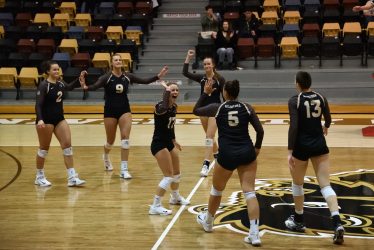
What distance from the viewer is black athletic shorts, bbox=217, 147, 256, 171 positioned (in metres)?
7.25

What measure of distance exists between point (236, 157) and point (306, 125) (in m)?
0.96

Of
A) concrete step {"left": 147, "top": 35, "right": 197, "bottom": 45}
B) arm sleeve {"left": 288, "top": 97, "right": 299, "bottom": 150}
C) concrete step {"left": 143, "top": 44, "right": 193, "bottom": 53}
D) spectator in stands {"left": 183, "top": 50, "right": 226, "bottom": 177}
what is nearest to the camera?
arm sleeve {"left": 288, "top": 97, "right": 299, "bottom": 150}

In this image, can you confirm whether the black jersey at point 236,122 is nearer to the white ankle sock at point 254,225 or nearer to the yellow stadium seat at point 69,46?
the white ankle sock at point 254,225

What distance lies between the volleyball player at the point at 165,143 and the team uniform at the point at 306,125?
181 cm

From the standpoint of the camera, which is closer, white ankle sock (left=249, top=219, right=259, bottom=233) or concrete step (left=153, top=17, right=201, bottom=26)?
white ankle sock (left=249, top=219, right=259, bottom=233)

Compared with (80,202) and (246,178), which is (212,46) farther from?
(246,178)

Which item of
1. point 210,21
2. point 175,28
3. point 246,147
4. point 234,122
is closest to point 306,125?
point 246,147

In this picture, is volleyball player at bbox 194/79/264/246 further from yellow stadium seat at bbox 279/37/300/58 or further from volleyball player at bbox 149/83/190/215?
yellow stadium seat at bbox 279/37/300/58

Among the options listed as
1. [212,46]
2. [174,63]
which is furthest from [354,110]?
[174,63]

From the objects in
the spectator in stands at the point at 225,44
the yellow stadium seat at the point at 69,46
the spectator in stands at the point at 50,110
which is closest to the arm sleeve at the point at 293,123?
Result: the spectator in stands at the point at 50,110

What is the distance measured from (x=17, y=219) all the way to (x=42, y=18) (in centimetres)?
1656

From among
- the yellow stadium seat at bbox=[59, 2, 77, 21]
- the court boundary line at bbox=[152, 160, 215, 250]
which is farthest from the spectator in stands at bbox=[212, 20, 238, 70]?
the court boundary line at bbox=[152, 160, 215, 250]

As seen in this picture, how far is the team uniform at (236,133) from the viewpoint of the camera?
23.8ft

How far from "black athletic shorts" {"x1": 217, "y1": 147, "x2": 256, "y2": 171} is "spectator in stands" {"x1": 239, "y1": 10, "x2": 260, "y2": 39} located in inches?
581
